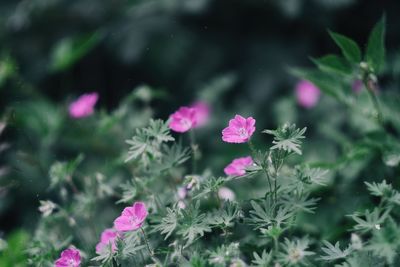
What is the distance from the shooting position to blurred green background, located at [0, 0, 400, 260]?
2.88 m

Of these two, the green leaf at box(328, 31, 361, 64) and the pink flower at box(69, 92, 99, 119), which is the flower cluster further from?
the pink flower at box(69, 92, 99, 119)

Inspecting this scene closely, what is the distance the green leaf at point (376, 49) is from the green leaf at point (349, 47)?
4 centimetres

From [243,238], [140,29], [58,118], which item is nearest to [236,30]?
[140,29]

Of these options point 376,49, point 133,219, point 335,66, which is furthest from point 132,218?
point 376,49

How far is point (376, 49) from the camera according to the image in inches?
67.7

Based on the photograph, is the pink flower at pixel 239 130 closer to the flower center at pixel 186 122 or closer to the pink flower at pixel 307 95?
the flower center at pixel 186 122

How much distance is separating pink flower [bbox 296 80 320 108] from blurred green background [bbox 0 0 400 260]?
0.06 meters

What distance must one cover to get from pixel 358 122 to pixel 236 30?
1.29 meters

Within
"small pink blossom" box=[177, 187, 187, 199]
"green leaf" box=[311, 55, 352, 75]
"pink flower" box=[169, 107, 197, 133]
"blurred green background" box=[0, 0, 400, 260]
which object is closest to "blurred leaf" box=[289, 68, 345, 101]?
"green leaf" box=[311, 55, 352, 75]

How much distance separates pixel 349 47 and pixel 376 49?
9cm

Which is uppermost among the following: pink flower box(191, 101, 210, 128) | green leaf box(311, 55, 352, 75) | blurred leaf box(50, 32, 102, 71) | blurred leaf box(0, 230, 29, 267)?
green leaf box(311, 55, 352, 75)

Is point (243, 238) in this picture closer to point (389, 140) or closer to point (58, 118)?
Answer: point (389, 140)

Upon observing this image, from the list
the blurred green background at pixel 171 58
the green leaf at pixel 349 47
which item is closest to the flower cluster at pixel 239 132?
the green leaf at pixel 349 47

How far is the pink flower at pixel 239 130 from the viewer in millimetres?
1466
